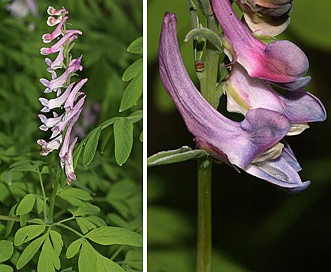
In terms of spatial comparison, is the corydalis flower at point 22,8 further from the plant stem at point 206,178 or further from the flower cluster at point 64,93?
the plant stem at point 206,178

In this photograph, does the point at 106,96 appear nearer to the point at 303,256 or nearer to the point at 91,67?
the point at 91,67

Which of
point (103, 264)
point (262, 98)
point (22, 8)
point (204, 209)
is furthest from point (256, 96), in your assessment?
point (22, 8)

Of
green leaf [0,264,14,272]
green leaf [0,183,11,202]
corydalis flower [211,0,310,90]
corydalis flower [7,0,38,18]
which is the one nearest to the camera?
corydalis flower [211,0,310,90]

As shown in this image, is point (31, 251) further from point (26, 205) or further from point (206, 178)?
point (206, 178)

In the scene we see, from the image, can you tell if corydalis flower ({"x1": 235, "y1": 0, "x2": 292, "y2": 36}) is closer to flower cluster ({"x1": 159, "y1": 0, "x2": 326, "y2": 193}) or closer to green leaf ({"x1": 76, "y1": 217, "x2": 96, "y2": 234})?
flower cluster ({"x1": 159, "y1": 0, "x2": 326, "y2": 193})

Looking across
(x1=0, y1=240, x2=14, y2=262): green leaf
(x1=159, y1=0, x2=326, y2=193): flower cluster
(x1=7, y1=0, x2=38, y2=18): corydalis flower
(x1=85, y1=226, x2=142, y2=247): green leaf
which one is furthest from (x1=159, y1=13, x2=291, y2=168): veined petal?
(x1=7, y1=0, x2=38, y2=18): corydalis flower

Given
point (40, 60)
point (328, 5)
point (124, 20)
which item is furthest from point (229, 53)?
point (40, 60)
